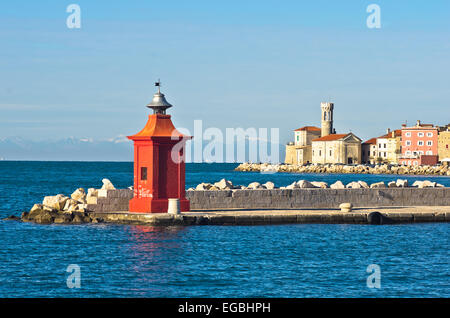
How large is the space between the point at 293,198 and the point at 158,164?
7110mm

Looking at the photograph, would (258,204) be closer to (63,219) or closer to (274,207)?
(274,207)

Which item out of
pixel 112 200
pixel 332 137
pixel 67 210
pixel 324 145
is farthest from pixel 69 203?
pixel 324 145

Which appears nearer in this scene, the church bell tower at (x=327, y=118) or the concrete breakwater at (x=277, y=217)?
the concrete breakwater at (x=277, y=217)

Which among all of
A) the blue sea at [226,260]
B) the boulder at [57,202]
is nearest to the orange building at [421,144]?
the blue sea at [226,260]

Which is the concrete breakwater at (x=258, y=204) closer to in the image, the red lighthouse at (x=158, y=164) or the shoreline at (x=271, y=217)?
the shoreline at (x=271, y=217)

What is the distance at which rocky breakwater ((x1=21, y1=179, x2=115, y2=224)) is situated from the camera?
31578 mm

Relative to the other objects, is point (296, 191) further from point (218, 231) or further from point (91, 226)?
point (91, 226)

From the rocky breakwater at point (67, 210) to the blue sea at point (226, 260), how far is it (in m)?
0.84

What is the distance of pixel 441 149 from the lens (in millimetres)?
128125

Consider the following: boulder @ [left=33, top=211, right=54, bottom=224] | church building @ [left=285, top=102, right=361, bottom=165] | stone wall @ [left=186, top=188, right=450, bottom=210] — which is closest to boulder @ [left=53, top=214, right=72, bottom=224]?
boulder @ [left=33, top=211, right=54, bottom=224]

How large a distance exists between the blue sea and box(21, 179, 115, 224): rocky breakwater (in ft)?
2.77

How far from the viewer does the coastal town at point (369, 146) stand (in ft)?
420

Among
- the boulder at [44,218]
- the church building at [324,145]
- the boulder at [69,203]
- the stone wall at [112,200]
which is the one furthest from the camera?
the church building at [324,145]

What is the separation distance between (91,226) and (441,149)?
107 metres
